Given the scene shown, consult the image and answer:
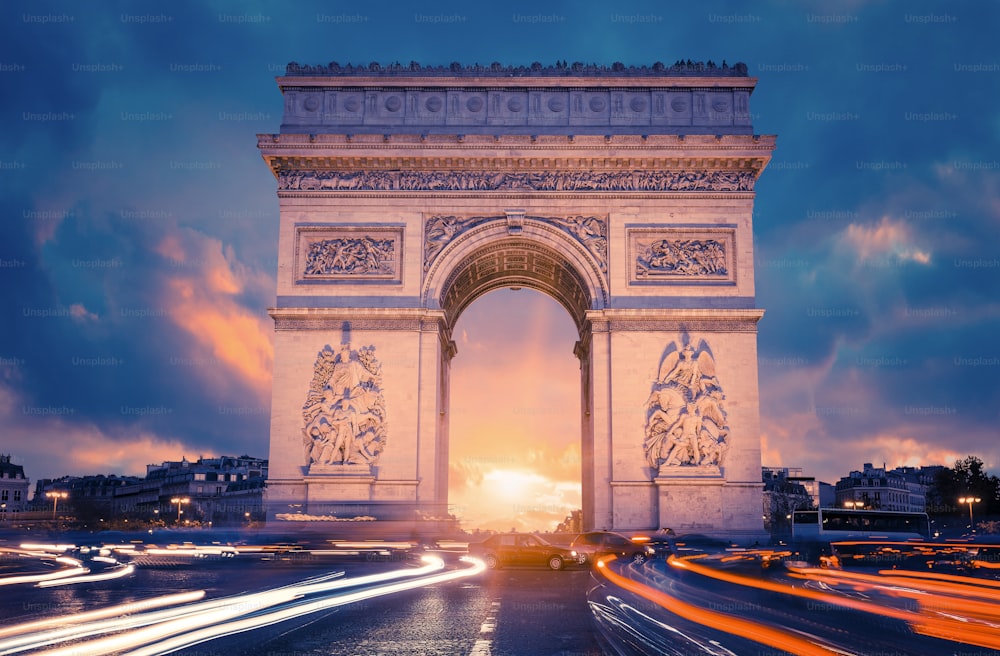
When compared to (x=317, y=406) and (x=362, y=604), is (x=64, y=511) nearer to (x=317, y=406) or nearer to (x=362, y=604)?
(x=317, y=406)

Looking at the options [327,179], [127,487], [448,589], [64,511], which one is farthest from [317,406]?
[127,487]

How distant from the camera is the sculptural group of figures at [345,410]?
Answer: 1154 inches

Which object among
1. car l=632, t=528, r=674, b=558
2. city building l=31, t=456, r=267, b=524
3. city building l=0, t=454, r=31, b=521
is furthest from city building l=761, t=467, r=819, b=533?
city building l=0, t=454, r=31, b=521

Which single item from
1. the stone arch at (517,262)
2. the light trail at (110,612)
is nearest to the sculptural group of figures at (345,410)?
the stone arch at (517,262)

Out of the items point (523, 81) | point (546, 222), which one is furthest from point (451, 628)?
point (523, 81)

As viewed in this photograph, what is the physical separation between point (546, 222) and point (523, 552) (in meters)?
12.6

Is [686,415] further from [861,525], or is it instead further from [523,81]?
[523,81]

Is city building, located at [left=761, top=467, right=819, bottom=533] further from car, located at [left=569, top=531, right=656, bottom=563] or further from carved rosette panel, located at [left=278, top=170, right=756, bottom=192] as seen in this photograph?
car, located at [left=569, top=531, right=656, bottom=563]

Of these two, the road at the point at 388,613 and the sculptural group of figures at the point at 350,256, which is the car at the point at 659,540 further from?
the sculptural group of figures at the point at 350,256

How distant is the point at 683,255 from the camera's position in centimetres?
3091

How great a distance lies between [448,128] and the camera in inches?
1243

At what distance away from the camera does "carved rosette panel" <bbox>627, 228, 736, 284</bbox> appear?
101 ft

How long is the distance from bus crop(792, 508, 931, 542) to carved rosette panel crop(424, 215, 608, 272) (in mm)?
12741

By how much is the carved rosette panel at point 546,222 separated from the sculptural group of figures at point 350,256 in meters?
1.27
